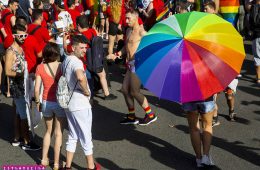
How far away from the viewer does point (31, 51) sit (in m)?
7.04

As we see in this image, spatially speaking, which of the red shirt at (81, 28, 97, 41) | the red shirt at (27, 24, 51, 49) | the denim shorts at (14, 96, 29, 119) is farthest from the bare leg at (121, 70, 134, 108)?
the denim shorts at (14, 96, 29, 119)

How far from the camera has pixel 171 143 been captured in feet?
23.7

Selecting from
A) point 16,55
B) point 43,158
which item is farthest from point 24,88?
point 43,158

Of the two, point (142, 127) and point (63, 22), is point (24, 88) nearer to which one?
point (142, 127)

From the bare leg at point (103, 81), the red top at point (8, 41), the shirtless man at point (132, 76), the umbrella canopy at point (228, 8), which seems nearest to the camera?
the shirtless man at point (132, 76)

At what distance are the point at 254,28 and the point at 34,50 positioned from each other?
4883mm

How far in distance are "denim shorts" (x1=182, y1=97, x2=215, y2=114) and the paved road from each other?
0.88 m

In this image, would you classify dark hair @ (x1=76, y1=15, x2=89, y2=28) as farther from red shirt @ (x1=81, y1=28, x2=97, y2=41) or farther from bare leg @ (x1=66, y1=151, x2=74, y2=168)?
bare leg @ (x1=66, y1=151, x2=74, y2=168)

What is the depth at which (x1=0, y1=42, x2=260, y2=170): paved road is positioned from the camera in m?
6.57

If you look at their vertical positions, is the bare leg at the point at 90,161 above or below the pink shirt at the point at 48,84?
below

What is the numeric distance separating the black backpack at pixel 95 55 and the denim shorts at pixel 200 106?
292 centimetres

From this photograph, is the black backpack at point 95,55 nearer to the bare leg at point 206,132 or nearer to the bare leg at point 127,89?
the bare leg at point 127,89

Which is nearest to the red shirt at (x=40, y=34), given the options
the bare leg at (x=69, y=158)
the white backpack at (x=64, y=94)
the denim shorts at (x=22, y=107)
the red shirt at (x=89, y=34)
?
the red shirt at (x=89, y=34)

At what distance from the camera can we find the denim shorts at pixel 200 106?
5954mm
